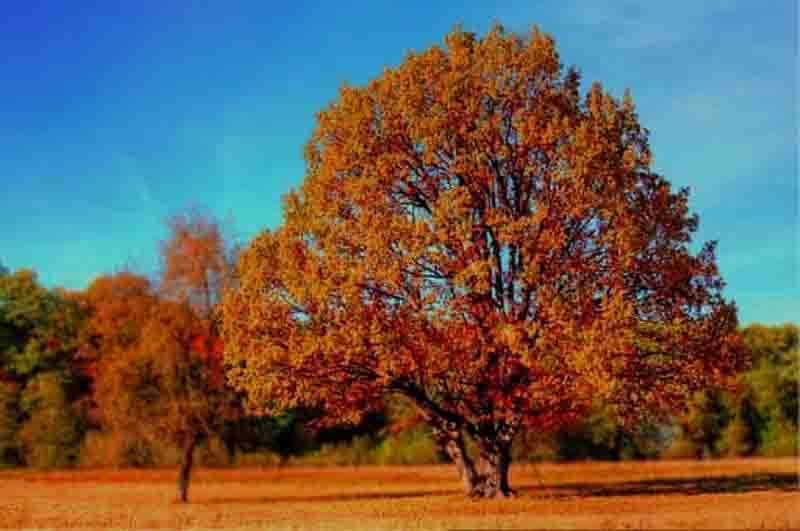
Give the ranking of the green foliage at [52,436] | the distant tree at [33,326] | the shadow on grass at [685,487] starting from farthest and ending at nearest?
the distant tree at [33,326] < the green foliage at [52,436] < the shadow on grass at [685,487]

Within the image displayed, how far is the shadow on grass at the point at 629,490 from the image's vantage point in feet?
122

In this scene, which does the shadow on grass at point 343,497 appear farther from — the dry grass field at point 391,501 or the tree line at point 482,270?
the tree line at point 482,270

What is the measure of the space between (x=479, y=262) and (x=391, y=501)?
505 inches

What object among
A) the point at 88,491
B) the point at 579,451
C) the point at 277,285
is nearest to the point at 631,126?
the point at 277,285

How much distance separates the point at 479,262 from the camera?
3003cm

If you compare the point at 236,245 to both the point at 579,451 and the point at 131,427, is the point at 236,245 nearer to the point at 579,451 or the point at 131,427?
the point at 131,427

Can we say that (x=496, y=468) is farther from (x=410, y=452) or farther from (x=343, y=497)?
(x=410, y=452)

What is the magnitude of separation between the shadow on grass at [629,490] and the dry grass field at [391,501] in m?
0.05

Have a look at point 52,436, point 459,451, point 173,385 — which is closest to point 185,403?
point 173,385

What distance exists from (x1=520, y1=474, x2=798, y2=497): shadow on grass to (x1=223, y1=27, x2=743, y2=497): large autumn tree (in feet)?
14.6

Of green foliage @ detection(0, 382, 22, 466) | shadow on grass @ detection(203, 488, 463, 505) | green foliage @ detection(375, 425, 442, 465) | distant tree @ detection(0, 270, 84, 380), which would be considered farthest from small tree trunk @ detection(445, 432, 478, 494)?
distant tree @ detection(0, 270, 84, 380)

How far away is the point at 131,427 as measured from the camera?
136ft

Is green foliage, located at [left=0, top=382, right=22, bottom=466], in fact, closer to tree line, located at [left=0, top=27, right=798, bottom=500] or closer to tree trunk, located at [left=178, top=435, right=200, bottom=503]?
tree trunk, located at [left=178, top=435, right=200, bottom=503]

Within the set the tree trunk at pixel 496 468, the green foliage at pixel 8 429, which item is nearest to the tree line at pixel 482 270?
the tree trunk at pixel 496 468
